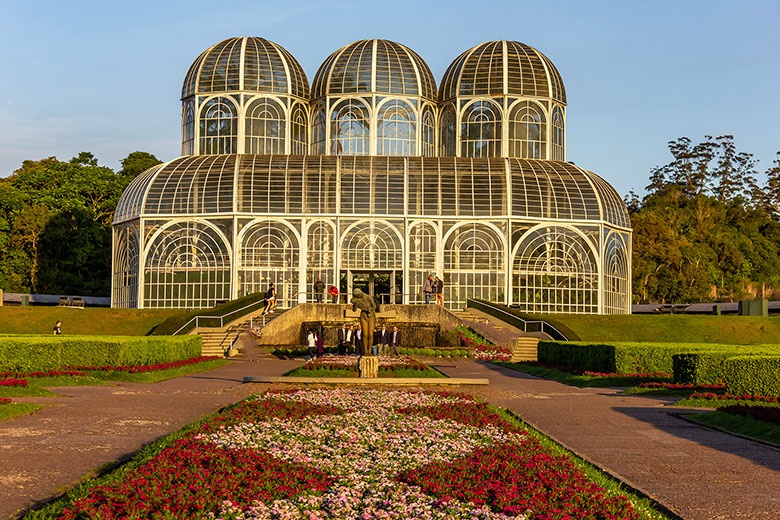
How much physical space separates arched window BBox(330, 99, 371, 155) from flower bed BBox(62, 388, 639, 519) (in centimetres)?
5005

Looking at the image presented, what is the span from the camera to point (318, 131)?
68.6m

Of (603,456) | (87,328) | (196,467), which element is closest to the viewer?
(196,467)

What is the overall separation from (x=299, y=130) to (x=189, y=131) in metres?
7.14

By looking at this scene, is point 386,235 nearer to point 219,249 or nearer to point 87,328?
point 219,249

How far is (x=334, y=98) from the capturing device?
67500 mm

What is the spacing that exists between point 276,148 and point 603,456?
53.9m

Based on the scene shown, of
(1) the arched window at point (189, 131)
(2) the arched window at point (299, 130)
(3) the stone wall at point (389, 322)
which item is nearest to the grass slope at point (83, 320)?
(3) the stone wall at point (389, 322)

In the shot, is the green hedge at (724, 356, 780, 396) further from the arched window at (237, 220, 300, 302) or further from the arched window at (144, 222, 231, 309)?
the arched window at (144, 222, 231, 309)

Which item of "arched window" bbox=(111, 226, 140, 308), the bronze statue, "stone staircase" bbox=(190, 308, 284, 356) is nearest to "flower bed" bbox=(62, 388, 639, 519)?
the bronze statue

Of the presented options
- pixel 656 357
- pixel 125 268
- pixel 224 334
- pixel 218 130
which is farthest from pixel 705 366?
pixel 218 130

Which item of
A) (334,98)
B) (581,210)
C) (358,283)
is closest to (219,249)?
(358,283)

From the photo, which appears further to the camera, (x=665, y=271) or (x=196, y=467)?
(x=665, y=271)

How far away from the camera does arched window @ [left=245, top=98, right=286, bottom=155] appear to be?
66062 mm

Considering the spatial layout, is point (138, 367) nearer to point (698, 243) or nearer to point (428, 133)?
point (428, 133)
